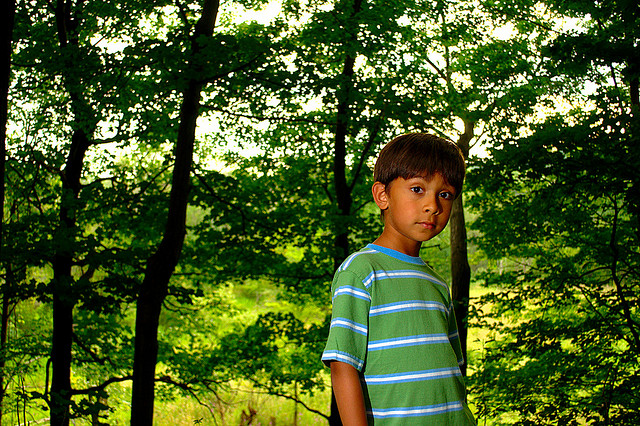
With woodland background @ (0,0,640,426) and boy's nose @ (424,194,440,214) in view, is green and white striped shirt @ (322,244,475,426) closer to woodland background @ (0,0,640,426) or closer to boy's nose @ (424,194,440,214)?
boy's nose @ (424,194,440,214)

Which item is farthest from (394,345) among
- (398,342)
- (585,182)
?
(585,182)

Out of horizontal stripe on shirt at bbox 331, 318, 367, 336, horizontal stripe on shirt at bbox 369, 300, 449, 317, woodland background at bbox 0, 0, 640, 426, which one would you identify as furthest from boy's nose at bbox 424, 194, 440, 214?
woodland background at bbox 0, 0, 640, 426

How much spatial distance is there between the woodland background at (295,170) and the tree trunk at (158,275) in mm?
26

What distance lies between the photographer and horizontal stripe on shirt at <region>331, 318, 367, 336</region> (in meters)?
1.50

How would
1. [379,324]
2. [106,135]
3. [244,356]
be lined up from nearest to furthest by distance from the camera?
[379,324] → [106,135] → [244,356]

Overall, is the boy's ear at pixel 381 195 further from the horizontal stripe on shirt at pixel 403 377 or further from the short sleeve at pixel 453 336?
the horizontal stripe on shirt at pixel 403 377

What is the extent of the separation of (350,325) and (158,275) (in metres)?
5.91

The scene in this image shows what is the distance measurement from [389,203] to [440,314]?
0.38 m

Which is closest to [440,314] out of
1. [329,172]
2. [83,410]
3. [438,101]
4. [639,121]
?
[639,121]

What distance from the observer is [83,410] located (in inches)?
241

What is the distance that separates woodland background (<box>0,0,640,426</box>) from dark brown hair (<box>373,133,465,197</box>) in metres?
3.01

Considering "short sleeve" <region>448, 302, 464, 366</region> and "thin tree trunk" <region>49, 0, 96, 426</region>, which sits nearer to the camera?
"short sleeve" <region>448, 302, 464, 366</region>

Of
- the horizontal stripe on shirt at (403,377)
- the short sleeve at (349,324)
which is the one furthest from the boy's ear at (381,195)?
the horizontal stripe on shirt at (403,377)

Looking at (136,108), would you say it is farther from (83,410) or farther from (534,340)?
(534,340)
